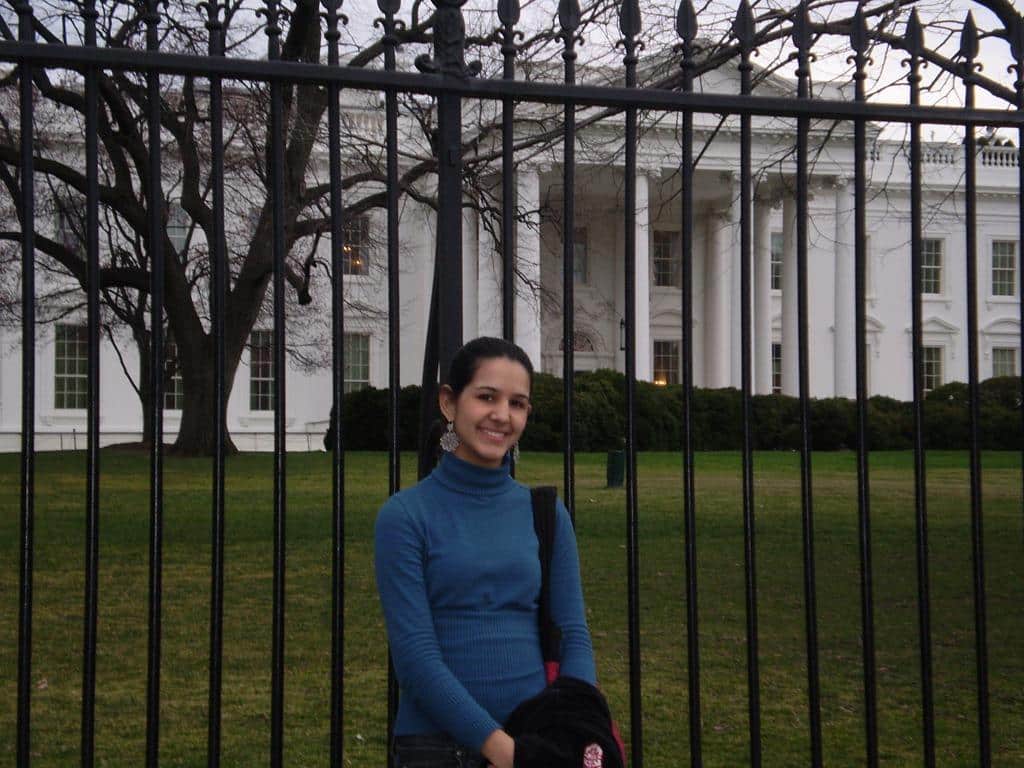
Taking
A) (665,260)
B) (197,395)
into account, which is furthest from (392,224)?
(665,260)

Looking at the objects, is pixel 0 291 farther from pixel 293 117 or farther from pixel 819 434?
pixel 819 434

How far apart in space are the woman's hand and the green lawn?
298 centimetres

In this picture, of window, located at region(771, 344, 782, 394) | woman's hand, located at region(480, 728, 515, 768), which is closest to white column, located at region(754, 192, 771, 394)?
window, located at region(771, 344, 782, 394)

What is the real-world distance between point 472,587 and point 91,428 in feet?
3.76

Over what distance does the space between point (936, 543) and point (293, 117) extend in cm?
743

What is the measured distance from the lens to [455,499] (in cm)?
263

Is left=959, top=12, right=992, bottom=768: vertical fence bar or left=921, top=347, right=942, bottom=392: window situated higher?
left=921, top=347, right=942, bottom=392: window

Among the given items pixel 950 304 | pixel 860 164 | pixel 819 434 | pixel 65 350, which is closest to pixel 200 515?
pixel 860 164

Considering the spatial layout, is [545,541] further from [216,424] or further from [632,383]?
[216,424]

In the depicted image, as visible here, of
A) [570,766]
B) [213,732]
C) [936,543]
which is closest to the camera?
[570,766]

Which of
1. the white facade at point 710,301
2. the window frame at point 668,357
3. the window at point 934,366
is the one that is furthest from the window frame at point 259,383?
the window at point 934,366

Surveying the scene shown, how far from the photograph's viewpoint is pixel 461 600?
2.55 m

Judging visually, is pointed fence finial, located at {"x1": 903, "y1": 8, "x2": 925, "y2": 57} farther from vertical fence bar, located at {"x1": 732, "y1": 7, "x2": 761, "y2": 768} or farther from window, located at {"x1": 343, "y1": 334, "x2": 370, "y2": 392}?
window, located at {"x1": 343, "y1": 334, "x2": 370, "y2": 392}

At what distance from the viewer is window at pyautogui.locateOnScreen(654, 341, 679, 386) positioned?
3919 centimetres
